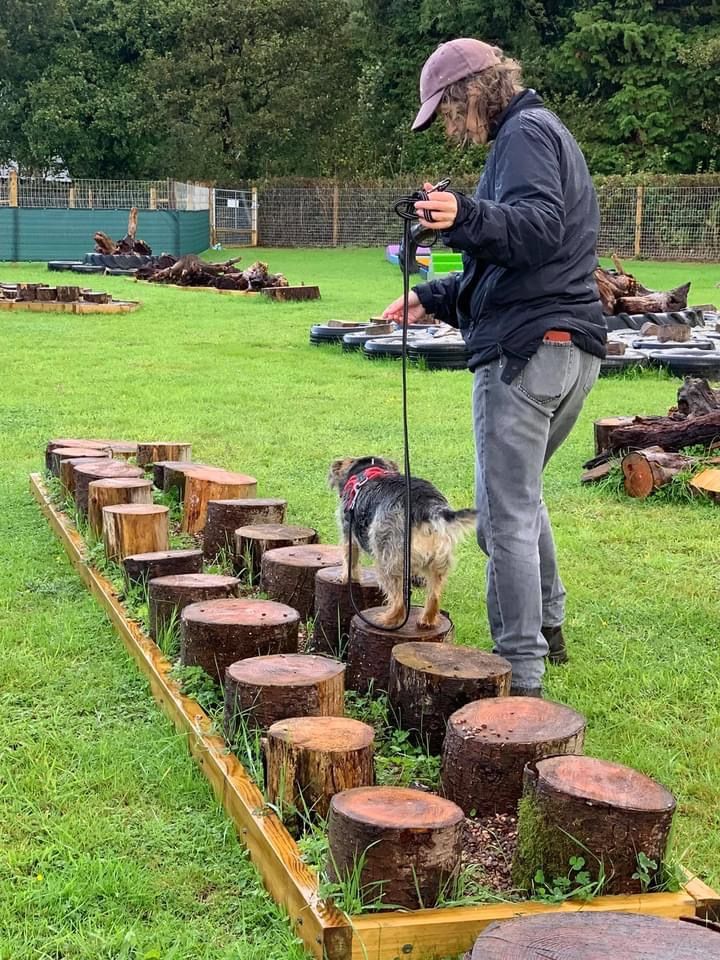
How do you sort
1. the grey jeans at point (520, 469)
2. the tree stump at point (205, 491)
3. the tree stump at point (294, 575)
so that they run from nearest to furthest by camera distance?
the grey jeans at point (520, 469)
the tree stump at point (294, 575)
the tree stump at point (205, 491)

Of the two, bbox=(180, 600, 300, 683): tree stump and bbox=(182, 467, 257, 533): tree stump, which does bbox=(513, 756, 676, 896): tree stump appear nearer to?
bbox=(180, 600, 300, 683): tree stump

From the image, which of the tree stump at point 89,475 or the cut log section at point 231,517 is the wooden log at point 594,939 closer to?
the cut log section at point 231,517

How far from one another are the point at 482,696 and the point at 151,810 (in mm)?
940

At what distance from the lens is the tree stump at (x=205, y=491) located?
5.10 m

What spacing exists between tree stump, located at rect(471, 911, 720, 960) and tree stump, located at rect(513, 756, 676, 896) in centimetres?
30

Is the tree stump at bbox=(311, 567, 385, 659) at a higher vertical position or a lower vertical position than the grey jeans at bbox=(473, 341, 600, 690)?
lower

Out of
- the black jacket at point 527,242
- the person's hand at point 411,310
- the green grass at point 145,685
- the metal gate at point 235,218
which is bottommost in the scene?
the green grass at point 145,685

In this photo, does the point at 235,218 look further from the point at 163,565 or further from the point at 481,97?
the point at 481,97

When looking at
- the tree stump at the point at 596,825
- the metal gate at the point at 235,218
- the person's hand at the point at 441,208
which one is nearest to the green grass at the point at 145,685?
the tree stump at the point at 596,825

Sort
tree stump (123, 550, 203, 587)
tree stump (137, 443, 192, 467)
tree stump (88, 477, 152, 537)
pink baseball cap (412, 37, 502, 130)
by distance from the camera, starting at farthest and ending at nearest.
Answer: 1. tree stump (137, 443, 192, 467)
2. tree stump (88, 477, 152, 537)
3. tree stump (123, 550, 203, 587)
4. pink baseball cap (412, 37, 502, 130)

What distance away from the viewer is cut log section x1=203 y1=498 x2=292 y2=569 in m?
4.71

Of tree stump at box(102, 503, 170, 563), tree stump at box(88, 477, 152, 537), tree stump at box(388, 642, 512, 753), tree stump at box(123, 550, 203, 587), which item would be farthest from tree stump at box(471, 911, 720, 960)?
tree stump at box(88, 477, 152, 537)

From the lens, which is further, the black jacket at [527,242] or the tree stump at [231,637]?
the tree stump at [231,637]

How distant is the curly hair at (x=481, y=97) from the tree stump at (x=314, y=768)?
6.06 feet
